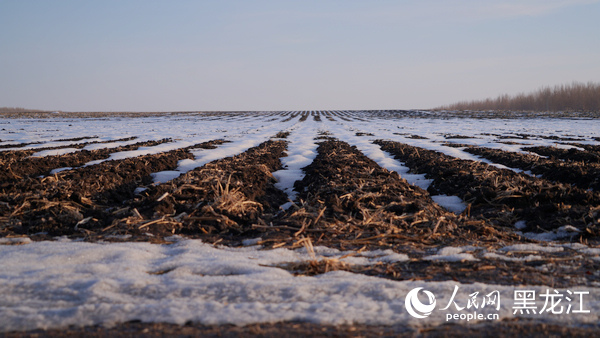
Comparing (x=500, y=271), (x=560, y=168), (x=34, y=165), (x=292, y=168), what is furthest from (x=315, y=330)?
(x=34, y=165)

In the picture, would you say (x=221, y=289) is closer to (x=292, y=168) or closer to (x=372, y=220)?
(x=372, y=220)

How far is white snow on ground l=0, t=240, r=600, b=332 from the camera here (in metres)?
2.04

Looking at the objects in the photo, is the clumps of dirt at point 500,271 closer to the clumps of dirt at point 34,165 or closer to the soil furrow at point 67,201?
the soil furrow at point 67,201

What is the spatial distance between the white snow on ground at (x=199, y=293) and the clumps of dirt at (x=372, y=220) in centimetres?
55

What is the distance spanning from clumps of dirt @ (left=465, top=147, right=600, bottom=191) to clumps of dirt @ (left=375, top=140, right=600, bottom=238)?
771 mm

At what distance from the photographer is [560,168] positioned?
6.63m

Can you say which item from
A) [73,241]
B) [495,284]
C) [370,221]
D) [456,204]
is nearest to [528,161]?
[456,204]

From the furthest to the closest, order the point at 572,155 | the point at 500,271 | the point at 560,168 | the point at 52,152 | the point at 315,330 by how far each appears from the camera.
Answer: the point at 52,152, the point at 572,155, the point at 560,168, the point at 500,271, the point at 315,330

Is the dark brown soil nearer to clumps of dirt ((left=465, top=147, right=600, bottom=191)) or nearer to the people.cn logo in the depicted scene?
the people.cn logo

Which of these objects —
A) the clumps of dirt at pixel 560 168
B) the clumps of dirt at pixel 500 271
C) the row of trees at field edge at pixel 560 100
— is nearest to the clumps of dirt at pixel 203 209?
the clumps of dirt at pixel 500 271

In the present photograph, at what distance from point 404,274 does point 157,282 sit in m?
1.57

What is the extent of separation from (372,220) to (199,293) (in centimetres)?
200

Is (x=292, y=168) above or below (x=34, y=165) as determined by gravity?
below

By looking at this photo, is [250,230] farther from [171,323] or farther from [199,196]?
[171,323]
